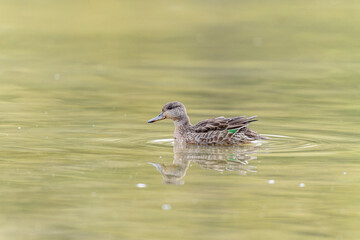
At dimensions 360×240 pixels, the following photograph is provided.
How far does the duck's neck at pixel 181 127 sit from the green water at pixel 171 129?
22 cm

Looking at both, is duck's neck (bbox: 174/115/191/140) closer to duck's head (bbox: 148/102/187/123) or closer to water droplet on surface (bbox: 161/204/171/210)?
duck's head (bbox: 148/102/187/123)

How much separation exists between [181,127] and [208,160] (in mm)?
1420

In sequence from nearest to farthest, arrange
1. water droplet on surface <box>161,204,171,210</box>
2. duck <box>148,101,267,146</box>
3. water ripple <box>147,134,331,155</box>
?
water droplet on surface <box>161,204,171,210</box>, water ripple <box>147,134,331,155</box>, duck <box>148,101,267,146</box>

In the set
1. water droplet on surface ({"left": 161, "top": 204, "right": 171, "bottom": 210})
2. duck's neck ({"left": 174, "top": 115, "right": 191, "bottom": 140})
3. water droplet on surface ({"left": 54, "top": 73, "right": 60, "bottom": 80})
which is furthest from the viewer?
water droplet on surface ({"left": 54, "top": 73, "right": 60, "bottom": 80})

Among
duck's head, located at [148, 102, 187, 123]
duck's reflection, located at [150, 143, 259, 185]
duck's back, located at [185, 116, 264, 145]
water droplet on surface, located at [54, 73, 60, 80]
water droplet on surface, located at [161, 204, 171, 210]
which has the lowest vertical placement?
water droplet on surface, located at [161, 204, 171, 210]

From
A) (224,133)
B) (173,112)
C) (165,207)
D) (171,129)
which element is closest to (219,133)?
(224,133)

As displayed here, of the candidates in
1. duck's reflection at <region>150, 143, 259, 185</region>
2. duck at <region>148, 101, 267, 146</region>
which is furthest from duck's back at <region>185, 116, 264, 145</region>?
duck's reflection at <region>150, 143, 259, 185</region>

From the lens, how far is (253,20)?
25.9m

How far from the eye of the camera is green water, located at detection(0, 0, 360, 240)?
713 centimetres

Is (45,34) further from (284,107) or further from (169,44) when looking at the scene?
(284,107)

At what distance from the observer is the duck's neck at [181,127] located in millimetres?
10812

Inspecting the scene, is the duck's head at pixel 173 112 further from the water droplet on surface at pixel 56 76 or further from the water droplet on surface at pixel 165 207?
the water droplet on surface at pixel 56 76

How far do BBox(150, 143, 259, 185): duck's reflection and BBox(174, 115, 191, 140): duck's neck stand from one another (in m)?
0.24

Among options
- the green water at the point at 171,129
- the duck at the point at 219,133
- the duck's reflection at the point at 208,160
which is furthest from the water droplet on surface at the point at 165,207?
the duck at the point at 219,133
